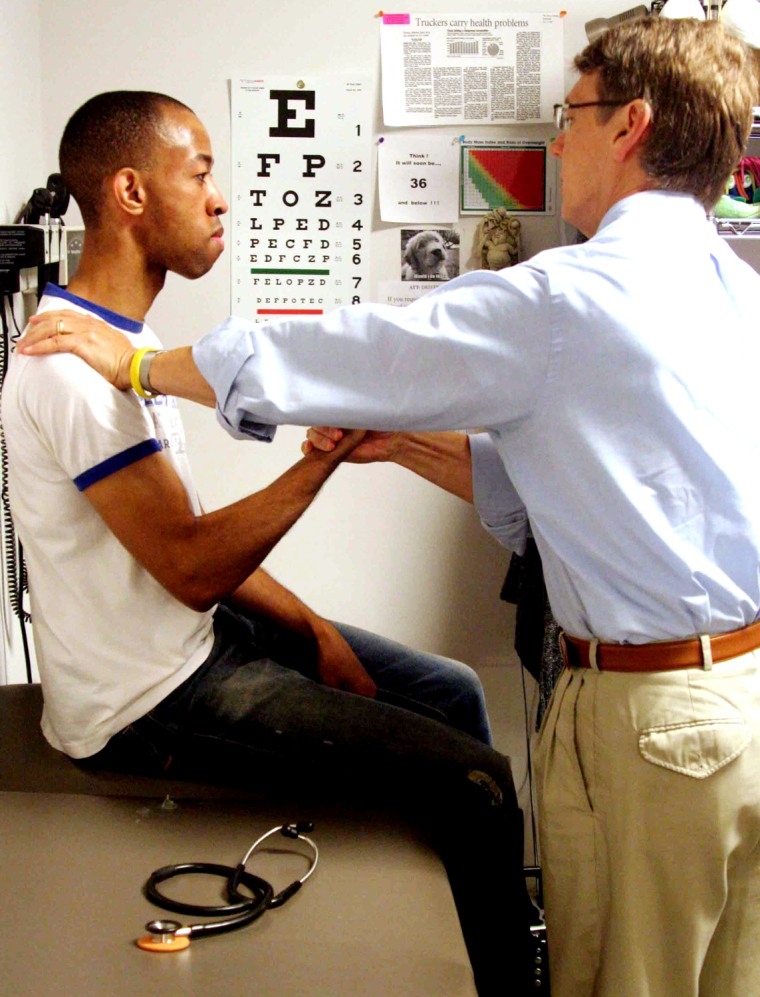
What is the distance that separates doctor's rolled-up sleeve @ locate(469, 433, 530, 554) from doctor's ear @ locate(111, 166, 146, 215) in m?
0.64

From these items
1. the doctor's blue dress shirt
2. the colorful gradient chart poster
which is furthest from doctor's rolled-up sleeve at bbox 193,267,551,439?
the colorful gradient chart poster

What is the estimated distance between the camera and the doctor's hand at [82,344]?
4.66 ft

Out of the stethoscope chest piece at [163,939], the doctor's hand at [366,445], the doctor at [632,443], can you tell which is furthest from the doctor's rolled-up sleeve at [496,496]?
the stethoscope chest piece at [163,939]

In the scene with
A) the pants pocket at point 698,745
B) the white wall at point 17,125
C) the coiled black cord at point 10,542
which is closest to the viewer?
the pants pocket at point 698,745

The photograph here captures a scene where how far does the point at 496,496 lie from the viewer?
5.10ft

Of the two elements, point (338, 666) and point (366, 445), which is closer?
point (366, 445)

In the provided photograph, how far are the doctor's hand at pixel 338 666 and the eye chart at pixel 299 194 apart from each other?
106cm

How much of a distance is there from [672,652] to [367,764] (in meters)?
0.48

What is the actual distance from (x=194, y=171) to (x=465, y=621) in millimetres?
1408

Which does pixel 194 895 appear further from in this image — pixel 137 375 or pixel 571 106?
pixel 571 106

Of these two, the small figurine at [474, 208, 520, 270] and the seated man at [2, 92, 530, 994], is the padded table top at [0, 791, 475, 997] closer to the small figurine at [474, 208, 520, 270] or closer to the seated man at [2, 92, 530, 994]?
the seated man at [2, 92, 530, 994]

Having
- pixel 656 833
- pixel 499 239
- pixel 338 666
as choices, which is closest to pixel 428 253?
pixel 499 239

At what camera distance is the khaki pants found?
1.18 m

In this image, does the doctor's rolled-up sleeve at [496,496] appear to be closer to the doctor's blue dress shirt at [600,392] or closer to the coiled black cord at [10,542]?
the doctor's blue dress shirt at [600,392]
